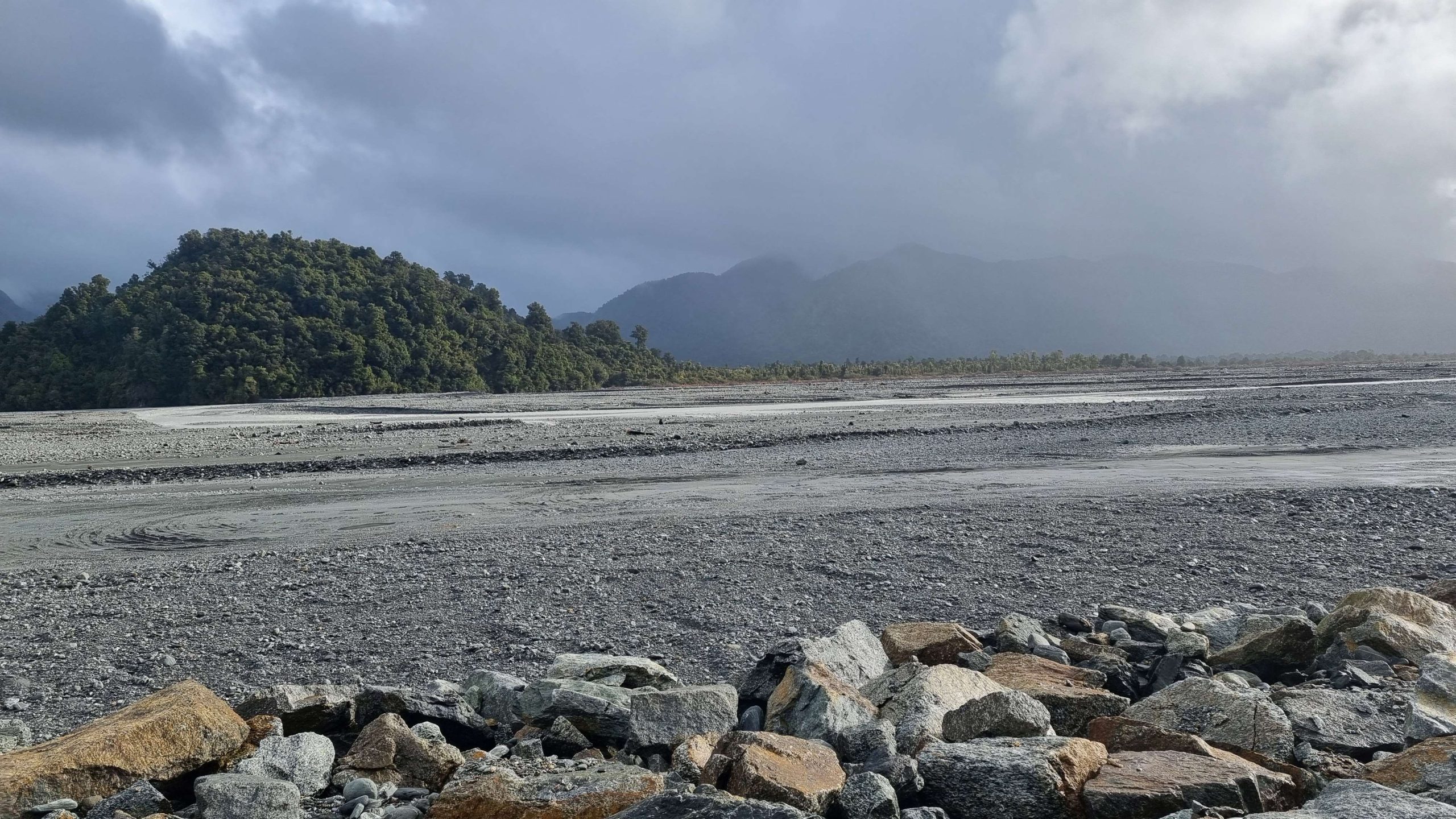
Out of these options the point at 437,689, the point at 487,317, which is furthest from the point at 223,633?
the point at 487,317

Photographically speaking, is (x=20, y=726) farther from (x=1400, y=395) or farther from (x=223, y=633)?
(x=1400, y=395)

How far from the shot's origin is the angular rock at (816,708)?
14.3 feet

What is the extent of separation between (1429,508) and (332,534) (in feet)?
48.1

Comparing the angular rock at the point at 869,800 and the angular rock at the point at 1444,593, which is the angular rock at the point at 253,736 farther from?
the angular rock at the point at 1444,593

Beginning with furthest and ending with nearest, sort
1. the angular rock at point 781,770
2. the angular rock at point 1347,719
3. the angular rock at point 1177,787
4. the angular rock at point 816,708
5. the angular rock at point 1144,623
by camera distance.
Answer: the angular rock at point 1144,623
the angular rock at point 816,708
the angular rock at point 1347,719
the angular rock at point 781,770
the angular rock at point 1177,787

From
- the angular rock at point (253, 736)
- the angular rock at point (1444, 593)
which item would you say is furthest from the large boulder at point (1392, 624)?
the angular rock at point (253, 736)

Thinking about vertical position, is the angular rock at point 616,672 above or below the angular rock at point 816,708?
below

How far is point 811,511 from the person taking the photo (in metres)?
12.7

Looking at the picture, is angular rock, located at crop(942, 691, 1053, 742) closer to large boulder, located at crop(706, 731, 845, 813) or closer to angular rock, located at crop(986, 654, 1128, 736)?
angular rock, located at crop(986, 654, 1128, 736)

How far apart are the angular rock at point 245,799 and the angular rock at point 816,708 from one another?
2256 millimetres

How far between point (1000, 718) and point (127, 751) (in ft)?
13.2

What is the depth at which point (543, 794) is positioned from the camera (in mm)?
3621

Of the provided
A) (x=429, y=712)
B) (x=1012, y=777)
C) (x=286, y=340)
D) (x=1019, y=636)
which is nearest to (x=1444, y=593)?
(x=1019, y=636)

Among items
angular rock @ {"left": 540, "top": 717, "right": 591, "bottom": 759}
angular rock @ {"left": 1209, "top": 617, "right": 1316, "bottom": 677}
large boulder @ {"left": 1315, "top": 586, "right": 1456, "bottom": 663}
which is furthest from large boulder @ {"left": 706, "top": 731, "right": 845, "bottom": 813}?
large boulder @ {"left": 1315, "top": 586, "right": 1456, "bottom": 663}
